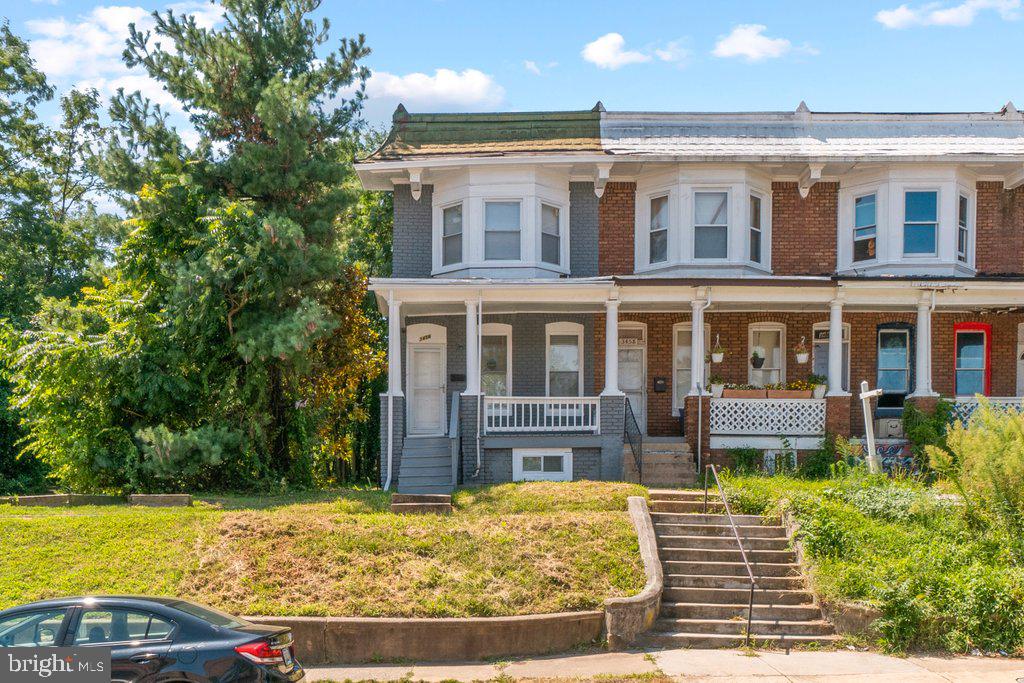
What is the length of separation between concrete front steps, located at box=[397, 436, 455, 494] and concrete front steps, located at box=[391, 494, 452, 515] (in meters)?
1.63

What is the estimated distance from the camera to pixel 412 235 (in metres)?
19.8

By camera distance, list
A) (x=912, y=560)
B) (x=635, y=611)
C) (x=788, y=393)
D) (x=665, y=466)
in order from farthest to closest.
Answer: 1. (x=788, y=393)
2. (x=665, y=466)
3. (x=912, y=560)
4. (x=635, y=611)

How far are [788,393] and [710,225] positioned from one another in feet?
13.6

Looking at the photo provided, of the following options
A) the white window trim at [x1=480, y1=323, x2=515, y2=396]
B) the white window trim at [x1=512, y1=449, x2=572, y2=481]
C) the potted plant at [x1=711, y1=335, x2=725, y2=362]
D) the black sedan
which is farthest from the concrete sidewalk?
the white window trim at [x1=480, y1=323, x2=515, y2=396]

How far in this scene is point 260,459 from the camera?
17984mm

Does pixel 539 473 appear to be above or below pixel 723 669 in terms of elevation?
above

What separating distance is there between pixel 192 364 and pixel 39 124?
19172 mm

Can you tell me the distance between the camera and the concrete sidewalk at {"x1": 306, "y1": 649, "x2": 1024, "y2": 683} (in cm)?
935

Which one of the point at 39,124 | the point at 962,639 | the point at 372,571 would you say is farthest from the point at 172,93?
the point at 962,639

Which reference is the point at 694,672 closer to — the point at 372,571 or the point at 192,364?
the point at 372,571

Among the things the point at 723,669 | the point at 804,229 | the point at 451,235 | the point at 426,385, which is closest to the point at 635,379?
the point at 426,385

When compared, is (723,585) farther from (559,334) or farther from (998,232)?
(998,232)

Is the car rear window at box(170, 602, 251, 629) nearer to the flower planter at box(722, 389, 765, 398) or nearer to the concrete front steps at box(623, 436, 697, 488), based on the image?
the concrete front steps at box(623, 436, 697, 488)

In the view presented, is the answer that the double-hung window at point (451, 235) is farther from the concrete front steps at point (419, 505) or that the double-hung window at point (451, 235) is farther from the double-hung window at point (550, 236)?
the concrete front steps at point (419, 505)
